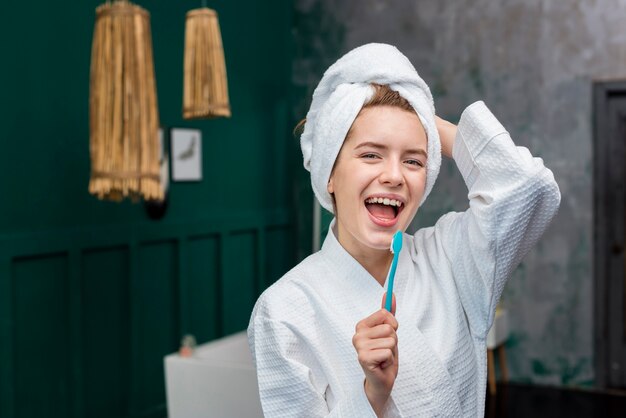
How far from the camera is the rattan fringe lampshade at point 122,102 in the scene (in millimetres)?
2551

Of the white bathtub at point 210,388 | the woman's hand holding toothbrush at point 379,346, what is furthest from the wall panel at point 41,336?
the woman's hand holding toothbrush at point 379,346

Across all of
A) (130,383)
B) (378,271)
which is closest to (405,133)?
(378,271)

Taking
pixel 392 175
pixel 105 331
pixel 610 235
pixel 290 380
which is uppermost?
pixel 392 175

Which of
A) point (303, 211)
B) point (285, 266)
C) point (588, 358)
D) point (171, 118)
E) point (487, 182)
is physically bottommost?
point (588, 358)

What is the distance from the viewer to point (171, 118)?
14.3 ft

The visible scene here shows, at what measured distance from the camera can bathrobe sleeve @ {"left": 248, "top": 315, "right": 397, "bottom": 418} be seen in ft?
3.54

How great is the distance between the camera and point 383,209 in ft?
3.80

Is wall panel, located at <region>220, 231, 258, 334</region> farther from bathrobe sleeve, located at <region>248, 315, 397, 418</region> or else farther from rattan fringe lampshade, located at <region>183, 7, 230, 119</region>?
bathrobe sleeve, located at <region>248, 315, 397, 418</region>

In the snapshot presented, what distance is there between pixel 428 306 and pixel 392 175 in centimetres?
23

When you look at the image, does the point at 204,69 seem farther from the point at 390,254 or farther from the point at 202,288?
the point at 390,254

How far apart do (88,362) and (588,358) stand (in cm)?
305

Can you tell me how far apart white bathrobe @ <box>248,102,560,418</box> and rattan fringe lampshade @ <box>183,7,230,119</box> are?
2.32 metres

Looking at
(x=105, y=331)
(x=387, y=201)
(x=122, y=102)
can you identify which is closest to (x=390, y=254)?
(x=387, y=201)

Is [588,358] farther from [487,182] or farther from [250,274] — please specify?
[487,182]
